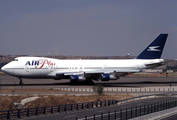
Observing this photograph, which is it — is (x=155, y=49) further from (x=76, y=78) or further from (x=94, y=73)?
(x=76, y=78)

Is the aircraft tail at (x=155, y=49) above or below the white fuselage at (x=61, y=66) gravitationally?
above

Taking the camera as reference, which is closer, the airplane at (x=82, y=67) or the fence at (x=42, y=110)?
the fence at (x=42, y=110)

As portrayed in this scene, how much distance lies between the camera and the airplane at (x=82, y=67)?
6544 centimetres

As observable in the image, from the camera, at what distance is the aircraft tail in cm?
7838

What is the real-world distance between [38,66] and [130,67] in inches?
908

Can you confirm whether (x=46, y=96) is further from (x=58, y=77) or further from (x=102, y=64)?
(x=102, y=64)

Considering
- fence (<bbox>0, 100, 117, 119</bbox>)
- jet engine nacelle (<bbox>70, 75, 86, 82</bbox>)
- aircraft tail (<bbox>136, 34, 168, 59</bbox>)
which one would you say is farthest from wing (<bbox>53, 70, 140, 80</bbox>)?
fence (<bbox>0, 100, 117, 119</bbox>)

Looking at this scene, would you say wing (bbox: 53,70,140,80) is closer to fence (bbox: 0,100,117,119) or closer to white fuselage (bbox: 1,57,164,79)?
white fuselage (bbox: 1,57,164,79)

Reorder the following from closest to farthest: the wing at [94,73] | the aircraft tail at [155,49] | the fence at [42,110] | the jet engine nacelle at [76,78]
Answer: the fence at [42,110]
the jet engine nacelle at [76,78]
the wing at [94,73]
the aircraft tail at [155,49]

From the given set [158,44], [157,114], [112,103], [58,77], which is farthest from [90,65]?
[157,114]

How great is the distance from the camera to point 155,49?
7869 cm

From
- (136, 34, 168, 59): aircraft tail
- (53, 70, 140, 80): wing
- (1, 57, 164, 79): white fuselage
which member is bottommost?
(53, 70, 140, 80): wing

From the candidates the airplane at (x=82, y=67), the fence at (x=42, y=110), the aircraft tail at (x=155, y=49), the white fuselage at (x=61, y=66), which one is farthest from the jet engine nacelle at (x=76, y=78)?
the fence at (x=42, y=110)

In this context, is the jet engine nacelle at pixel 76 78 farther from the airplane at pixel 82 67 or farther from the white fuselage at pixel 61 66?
the white fuselage at pixel 61 66
